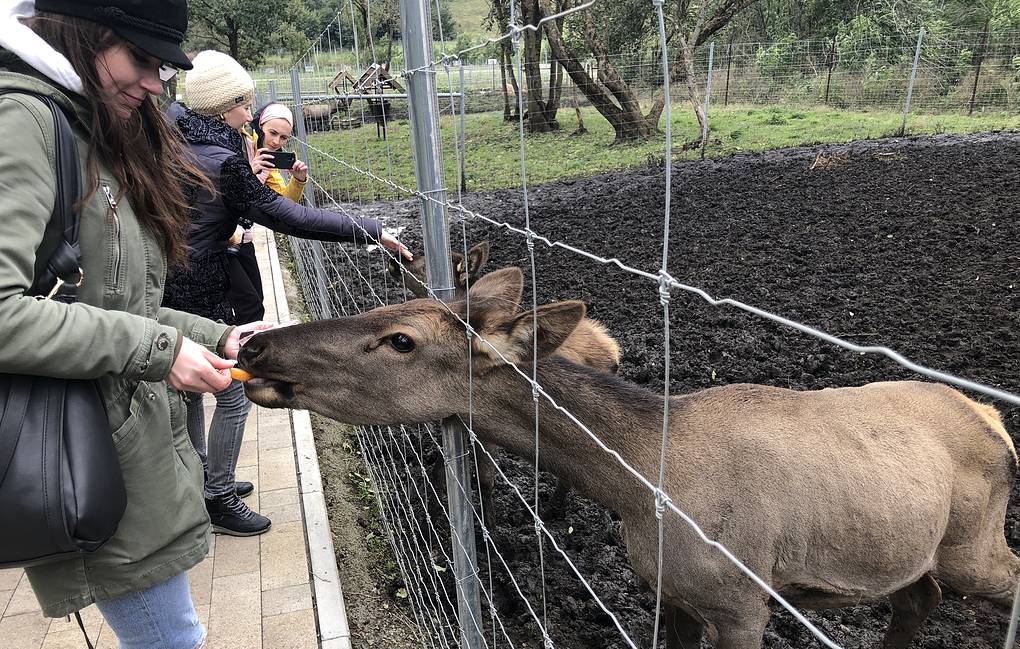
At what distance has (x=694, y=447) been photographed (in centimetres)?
255

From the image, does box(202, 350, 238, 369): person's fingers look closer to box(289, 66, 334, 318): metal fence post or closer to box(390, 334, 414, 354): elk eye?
box(390, 334, 414, 354): elk eye

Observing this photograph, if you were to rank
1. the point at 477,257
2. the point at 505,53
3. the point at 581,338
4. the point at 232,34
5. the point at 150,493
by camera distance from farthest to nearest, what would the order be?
the point at 232,34
the point at 505,53
the point at 477,257
the point at 581,338
the point at 150,493

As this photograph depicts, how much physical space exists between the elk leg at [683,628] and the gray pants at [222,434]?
7.70 feet

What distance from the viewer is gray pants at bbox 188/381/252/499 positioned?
3.77 meters

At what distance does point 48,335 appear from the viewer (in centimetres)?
149

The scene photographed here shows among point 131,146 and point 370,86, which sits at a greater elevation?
point 370,86

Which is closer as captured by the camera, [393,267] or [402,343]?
[402,343]

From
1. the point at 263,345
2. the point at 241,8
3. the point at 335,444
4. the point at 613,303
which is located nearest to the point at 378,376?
the point at 263,345

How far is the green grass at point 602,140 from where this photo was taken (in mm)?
15484

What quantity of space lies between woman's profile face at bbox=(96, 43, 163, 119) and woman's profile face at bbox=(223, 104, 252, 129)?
80.1 inches

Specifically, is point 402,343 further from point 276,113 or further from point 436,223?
point 276,113

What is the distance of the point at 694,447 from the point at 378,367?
116 cm

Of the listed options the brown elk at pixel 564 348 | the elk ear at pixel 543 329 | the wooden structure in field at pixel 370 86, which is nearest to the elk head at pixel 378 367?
the elk ear at pixel 543 329

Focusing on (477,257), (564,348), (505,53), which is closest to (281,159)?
(477,257)
